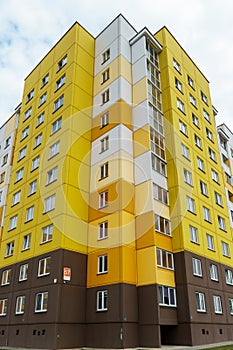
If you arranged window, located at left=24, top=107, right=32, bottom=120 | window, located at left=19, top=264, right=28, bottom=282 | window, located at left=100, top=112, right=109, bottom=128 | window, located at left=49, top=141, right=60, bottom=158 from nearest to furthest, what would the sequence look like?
window, located at left=19, top=264, right=28, bottom=282, window, located at left=49, top=141, right=60, bottom=158, window, located at left=100, top=112, right=109, bottom=128, window, located at left=24, top=107, right=32, bottom=120

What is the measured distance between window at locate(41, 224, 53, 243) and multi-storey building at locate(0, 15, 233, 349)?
0.52ft

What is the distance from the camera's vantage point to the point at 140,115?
2856 centimetres

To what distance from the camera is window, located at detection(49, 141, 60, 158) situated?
28.6m

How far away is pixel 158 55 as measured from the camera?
3412 centimetres

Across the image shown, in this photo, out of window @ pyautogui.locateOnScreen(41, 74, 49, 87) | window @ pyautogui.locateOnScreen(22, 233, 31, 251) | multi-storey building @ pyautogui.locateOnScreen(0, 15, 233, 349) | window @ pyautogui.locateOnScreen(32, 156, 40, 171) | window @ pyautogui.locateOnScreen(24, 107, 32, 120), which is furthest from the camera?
window @ pyautogui.locateOnScreen(24, 107, 32, 120)

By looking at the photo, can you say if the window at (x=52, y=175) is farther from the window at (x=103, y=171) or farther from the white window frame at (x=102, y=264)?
the white window frame at (x=102, y=264)

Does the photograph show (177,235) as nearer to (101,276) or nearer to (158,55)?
(101,276)

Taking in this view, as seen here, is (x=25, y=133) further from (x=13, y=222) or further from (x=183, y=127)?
(x=183, y=127)

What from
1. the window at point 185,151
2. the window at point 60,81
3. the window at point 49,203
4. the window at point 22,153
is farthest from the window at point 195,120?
the window at point 22,153

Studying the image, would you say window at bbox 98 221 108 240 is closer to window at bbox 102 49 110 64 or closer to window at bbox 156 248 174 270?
window at bbox 156 248 174 270

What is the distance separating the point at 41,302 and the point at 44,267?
8.26ft

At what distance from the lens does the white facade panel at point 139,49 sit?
31312 mm

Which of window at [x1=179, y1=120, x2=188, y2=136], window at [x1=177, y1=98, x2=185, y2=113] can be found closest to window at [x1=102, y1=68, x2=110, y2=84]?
window at [x1=177, y1=98, x2=185, y2=113]

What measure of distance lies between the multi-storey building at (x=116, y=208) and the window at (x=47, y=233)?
0.16m
